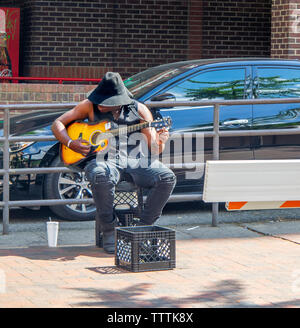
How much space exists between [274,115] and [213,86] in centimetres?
73

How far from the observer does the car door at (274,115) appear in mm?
8641

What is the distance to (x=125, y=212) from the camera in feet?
23.4

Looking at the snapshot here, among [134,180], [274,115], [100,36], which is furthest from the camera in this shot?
[100,36]

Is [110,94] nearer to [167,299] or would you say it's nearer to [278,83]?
[167,299]

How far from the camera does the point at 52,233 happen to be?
720 cm

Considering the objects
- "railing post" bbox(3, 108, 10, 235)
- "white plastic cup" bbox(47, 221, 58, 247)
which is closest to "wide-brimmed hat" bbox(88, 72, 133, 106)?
"railing post" bbox(3, 108, 10, 235)

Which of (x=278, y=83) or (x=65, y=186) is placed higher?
(x=278, y=83)

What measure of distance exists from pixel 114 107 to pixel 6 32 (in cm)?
879

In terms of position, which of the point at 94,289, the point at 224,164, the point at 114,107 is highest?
the point at 114,107

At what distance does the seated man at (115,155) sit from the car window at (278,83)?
2.17 m

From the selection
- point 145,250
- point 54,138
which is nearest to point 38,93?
point 54,138

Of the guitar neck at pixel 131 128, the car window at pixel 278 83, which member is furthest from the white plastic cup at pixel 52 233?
the car window at pixel 278 83

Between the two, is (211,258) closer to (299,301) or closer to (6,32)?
(299,301)

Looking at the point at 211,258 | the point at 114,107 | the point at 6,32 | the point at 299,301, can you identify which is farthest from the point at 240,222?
the point at 6,32
